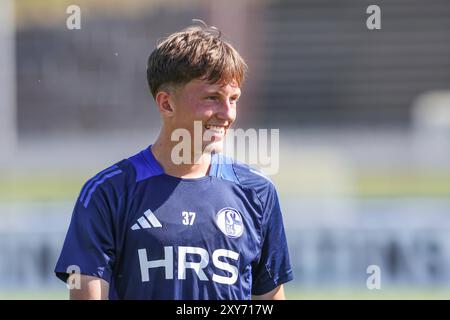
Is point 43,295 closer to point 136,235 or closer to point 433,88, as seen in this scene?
point 136,235

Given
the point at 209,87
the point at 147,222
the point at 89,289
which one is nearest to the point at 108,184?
the point at 147,222

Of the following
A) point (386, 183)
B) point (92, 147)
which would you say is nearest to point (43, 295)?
point (92, 147)

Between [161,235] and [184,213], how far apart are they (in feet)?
0.32

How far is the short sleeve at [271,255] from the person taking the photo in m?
2.70

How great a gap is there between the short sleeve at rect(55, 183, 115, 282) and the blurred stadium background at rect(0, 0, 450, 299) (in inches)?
223

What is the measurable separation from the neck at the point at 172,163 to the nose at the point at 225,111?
150mm

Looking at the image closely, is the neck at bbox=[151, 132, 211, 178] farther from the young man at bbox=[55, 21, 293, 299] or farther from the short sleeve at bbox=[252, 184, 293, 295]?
the short sleeve at bbox=[252, 184, 293, 295]

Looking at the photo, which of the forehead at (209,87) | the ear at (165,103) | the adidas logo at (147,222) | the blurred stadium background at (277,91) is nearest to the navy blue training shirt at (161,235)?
the adidas logo at (147,222)

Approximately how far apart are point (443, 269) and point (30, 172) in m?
4.35

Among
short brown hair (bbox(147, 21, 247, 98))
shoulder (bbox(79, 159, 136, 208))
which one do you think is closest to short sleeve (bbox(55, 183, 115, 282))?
shoulder (bbox(79, 159, 136, 208))

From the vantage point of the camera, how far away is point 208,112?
8.46ft

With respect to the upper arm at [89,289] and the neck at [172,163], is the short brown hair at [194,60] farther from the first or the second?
the upper arm at [89,289]

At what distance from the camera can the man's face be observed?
8.47 feet

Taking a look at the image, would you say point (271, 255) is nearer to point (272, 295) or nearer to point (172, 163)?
point (272, 295)
